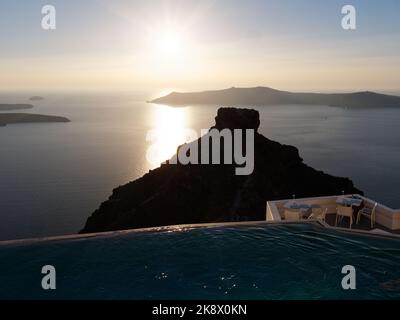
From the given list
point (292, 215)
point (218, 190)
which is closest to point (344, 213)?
point (292, 215)

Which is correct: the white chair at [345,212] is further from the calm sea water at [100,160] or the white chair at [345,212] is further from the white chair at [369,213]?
the calm sea water at [100,160]

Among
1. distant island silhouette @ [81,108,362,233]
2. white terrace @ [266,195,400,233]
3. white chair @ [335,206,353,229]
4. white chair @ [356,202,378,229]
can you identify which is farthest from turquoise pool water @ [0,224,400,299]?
distant island silhouette @ [81,108,362,233]

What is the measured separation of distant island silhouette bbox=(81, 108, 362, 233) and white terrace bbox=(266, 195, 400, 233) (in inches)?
1305

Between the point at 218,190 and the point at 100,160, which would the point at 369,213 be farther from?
the point at 100,160

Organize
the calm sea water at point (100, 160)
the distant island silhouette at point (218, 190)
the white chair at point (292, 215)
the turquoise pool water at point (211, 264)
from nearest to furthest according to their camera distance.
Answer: the turquoise pool water at point (211, 264) < the white chair at point (292, 215) < the distant island silhouette at point (218, 190) < the calm sea water at point (100, 160)

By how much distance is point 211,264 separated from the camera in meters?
10.1

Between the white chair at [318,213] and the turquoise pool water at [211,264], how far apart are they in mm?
919

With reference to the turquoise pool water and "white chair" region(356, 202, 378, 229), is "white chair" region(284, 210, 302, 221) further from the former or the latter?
"white chair" region(356, 202, 378, 229)

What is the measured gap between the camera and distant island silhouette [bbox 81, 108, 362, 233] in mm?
49812

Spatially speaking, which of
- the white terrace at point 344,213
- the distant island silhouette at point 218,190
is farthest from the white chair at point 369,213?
the distant island silhouette at point 218,190

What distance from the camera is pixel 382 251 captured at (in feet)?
34.7

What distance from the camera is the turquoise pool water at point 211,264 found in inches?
350

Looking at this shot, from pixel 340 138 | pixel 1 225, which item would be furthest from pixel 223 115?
pixel 340 138

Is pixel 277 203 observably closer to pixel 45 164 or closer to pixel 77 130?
pixel 45 164
